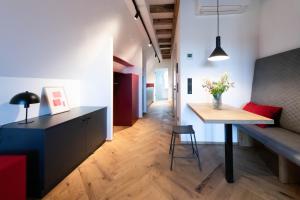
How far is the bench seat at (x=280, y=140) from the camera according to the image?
5.79ft

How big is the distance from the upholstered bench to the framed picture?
9.85 feet

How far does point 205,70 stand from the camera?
3.58m

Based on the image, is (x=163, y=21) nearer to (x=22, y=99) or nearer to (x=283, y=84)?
(x=283, y=84)

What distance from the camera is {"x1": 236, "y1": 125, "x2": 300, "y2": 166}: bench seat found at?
1.77 metres

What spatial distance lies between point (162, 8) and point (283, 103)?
3179 millimetres

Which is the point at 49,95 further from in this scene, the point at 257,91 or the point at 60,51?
the point at 257,91

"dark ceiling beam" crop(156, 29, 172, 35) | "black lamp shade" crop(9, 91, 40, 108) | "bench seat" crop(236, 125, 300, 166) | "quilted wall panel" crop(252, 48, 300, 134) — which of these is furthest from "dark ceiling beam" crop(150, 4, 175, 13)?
"black lamp shade" crop(9, 91, 40, 108)

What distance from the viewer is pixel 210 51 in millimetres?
3568

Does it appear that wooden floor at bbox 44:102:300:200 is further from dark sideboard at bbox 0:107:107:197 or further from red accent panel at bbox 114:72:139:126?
red accent panel at bbox 114:72:139:126

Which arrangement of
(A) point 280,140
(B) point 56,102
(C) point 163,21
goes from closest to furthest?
(A) point 280,140 < (B) point 56,102 < (C) point 163,21

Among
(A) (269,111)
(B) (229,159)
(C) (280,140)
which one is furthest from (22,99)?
(A) (269,111)

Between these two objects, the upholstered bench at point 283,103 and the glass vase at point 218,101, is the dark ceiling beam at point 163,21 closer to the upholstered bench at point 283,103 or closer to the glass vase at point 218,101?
the upholstered bench at point 283,103

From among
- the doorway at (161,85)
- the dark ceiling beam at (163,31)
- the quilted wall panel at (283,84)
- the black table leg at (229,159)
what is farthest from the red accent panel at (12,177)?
the doorway at (161,85)

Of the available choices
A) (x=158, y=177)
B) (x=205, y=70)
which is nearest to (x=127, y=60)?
(x=205, y=70)
